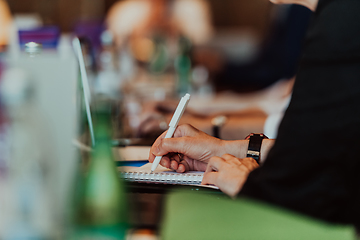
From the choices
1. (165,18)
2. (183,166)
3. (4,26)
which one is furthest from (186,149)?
(165,18)

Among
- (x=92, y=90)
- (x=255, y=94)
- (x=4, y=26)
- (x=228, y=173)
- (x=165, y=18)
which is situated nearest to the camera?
(x=228, y=173)

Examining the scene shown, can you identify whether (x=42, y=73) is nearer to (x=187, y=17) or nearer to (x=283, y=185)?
(x=283, y=185)

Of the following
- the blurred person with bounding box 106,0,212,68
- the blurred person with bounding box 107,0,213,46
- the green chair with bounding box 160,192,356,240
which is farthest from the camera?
the blurred person with bounding box 107,0,213,46

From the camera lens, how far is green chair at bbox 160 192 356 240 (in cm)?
53

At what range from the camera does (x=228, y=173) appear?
2.44ft

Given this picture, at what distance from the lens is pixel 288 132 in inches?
24.6

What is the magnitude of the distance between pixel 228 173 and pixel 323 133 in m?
0.19

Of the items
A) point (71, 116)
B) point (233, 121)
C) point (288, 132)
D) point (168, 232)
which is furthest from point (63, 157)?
point (233, 121)

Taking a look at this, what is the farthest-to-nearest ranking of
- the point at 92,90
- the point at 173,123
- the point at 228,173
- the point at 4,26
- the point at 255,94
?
the point at 4,26, the point at 255,94, the point at 92,90, the point at 173,123, the point at 228,173

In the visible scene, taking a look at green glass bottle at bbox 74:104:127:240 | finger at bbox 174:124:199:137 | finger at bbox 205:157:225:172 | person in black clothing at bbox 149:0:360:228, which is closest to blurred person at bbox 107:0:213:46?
finger at bbox 174:124:199:137

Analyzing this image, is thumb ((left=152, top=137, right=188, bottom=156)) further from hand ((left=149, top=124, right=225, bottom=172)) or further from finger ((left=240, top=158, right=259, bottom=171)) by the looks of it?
finger ((left=240, top=158, right=259, bottom=171))

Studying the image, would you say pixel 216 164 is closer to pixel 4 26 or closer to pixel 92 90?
pixel 92 90

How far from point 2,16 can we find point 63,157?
11.1ft

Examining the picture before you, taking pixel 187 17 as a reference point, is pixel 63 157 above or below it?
below
